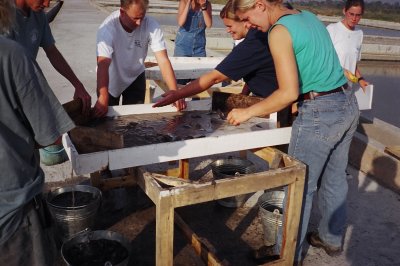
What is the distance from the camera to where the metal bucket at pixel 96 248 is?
2.87 meters

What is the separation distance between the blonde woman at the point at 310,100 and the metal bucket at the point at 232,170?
2.78 feet

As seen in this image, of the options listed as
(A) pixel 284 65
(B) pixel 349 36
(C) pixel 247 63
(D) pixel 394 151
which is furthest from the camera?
(B) pixel 349 36

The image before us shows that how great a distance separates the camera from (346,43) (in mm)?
4867

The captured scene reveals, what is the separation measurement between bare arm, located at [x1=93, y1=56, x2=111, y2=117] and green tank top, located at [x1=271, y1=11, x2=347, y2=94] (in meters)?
1.61

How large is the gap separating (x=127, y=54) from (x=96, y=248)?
184 centimetres

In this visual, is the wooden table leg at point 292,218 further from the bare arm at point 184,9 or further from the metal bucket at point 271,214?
the bare arm at point 184,9

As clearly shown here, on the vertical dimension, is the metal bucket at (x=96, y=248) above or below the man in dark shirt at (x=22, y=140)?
below

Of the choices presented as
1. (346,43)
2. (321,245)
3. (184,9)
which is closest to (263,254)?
(321,245)

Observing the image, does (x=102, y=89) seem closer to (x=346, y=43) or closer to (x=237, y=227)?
(x=237, y=227)

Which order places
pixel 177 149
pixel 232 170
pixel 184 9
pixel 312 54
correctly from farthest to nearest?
pixel 184 9 < pixel 232 170 < pixel 177 149 < pixel 312 54

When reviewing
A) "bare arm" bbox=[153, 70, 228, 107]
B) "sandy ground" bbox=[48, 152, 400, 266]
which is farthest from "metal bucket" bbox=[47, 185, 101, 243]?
"bare arm" bbox=[153, 70, 228, 107]

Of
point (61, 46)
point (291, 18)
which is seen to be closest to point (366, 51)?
point (61, 46)

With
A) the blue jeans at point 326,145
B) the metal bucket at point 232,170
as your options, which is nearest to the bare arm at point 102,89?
the metal bucket at point 232,170

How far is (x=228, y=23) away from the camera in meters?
3.16
